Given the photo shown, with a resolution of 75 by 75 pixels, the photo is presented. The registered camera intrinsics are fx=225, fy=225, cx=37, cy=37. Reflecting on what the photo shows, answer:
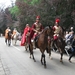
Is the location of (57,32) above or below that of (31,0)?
below

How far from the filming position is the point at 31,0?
29.8 m

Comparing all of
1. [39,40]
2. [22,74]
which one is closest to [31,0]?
[39,40]

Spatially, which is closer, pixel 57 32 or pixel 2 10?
pixel 57 32

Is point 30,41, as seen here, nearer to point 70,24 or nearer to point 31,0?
point 70,24

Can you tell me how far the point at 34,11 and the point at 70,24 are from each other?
513cm

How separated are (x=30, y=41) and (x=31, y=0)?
1748cm

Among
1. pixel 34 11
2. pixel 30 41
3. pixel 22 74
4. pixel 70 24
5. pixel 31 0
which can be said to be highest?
pixel 31 0

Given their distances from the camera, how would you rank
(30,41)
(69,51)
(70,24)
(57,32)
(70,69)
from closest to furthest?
(70,69) → (57,32) → (30,41) → (69,51) → (70,24)

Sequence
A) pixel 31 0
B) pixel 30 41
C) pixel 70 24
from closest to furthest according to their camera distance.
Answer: pixel 30 41 < pixel 70 24 < pixel 31 0

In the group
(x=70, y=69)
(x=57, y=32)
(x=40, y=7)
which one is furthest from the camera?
(x=40, y=7)

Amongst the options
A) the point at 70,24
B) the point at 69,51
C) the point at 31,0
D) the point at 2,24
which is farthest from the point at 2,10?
the point at 69,51

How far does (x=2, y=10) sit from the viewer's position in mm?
67812

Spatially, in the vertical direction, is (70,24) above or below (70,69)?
above

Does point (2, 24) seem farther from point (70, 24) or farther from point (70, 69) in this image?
point (70, 69)
